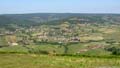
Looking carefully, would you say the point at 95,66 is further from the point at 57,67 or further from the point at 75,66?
the point at 57,67

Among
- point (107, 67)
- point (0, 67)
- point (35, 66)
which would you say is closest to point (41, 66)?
point (35, 66)

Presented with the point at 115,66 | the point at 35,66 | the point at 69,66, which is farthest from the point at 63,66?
the point at 115,66

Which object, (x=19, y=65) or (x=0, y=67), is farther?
(x=19, y=65)

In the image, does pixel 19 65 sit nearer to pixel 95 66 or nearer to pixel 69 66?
pixel 69 66

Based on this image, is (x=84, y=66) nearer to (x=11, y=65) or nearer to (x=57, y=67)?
(x=57, y=67)

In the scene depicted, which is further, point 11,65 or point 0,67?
point 11,65

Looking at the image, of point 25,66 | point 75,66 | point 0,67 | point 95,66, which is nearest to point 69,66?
point 75,66

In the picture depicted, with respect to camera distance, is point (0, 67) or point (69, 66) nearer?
point (0, 67)
